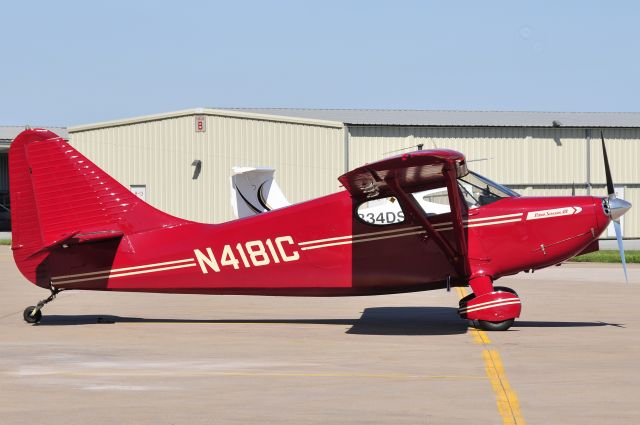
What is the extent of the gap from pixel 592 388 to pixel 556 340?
3511 mm

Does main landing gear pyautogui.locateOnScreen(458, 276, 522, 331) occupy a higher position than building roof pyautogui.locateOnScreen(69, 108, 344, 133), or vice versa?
building roof pyautogui.locateOnScreen(69, 108, 344, 133)

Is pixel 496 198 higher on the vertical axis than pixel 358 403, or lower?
higher

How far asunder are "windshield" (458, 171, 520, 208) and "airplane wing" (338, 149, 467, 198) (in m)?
0.50

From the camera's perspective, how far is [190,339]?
1238 centimetres

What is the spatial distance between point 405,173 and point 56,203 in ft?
16.4

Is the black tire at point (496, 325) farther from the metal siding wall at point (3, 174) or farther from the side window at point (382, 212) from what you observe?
the metal siding wall at point (3, 174)

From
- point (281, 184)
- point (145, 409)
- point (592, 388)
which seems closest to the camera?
point (145, 409)

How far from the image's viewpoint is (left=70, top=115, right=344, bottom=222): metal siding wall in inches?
1705

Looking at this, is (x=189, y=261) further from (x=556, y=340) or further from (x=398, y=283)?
(x=556, y=340)

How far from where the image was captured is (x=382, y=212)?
13.7m

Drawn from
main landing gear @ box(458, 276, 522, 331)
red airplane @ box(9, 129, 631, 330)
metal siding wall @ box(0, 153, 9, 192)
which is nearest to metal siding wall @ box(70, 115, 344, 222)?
metal siding wall @ box(0, 153, 9, 192)

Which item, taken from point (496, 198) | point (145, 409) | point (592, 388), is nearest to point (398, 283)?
point (496, 198)

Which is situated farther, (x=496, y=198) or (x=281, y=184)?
(x=281, y=184)

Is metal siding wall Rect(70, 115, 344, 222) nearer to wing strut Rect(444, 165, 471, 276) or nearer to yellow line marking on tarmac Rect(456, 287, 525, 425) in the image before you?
wing strut Rect(444, 165, 471, 276)
